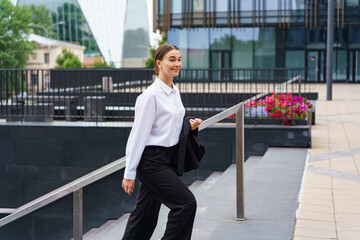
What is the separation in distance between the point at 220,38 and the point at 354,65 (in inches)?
410

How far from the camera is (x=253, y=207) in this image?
6.18m

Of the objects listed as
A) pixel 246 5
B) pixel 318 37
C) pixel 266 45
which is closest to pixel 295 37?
pixel 318 37

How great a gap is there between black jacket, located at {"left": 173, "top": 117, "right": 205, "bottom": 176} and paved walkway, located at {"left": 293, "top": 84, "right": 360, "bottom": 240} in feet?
5.42

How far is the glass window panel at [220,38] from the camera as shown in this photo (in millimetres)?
45125

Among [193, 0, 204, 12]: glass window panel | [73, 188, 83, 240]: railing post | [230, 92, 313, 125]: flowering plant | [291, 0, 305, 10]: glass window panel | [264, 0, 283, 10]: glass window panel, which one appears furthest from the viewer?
[193, 0, 204, 12]: glass window panel

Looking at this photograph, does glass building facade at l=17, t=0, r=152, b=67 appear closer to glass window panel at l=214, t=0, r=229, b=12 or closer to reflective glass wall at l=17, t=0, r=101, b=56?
reflective glass wall at l=17, t=0, r=101, b=56

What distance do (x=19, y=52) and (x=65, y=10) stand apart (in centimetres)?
3291

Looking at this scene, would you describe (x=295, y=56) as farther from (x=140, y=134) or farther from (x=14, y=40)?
(x=140, y=134)

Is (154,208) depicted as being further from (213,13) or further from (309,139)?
(213,13)

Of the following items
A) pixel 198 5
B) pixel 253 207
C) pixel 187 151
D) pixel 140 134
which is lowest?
pixel 253 207

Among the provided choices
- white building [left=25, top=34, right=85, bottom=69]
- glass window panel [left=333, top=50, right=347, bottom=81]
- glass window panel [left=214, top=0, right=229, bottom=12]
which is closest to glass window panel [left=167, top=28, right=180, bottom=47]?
glass window panel [left=214, top=0, right=229, bottom=12]

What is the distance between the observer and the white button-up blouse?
363 centimetres

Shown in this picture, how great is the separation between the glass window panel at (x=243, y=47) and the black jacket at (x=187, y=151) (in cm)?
4135

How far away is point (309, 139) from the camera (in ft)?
34.6
